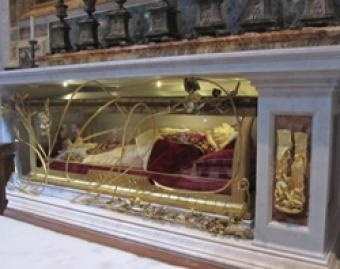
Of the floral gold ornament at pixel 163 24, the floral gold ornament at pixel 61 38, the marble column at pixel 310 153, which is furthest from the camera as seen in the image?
the floral gold ornament at pixel 61 38

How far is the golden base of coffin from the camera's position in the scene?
1.44 metres

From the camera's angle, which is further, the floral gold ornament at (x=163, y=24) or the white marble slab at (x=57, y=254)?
the floral gold ornament at (x=163, y=24)

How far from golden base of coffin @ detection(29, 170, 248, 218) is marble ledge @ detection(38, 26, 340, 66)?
→ 1.78 feet

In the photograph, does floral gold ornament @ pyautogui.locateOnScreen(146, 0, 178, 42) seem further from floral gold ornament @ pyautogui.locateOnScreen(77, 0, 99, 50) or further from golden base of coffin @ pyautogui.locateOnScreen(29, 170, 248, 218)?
golden base of coffin @ pyautogui.locateOnScreen(29, 170, 248, 218)

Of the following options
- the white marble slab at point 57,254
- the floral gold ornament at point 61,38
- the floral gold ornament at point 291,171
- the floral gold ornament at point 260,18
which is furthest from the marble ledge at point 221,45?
the white marble slab at point 57,254

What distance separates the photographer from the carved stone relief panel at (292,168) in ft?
3.84

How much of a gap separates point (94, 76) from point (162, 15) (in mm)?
462

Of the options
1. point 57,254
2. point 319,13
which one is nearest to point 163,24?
point 319,13

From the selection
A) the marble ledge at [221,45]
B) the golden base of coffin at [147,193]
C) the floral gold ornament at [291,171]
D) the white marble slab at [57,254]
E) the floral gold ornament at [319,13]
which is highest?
the floral gold ornament at [319,13]

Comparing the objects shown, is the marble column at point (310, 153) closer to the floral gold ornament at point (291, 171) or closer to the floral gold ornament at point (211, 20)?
the floral gold ornament at point (291, 171)

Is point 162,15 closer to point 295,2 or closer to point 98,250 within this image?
point 295,2

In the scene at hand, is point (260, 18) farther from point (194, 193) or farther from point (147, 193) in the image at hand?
point (147, 193)

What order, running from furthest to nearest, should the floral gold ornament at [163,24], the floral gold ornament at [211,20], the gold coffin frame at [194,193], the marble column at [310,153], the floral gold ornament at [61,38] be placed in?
1. the floral gold ornament at [61,38]
2. the floral gold ornament at [163,24]
3. the floral gold ornament at [211,20]
4. the gold coffin frame at [194,193]
5. the marble column at [310,153]

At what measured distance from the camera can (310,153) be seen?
3.80ft
